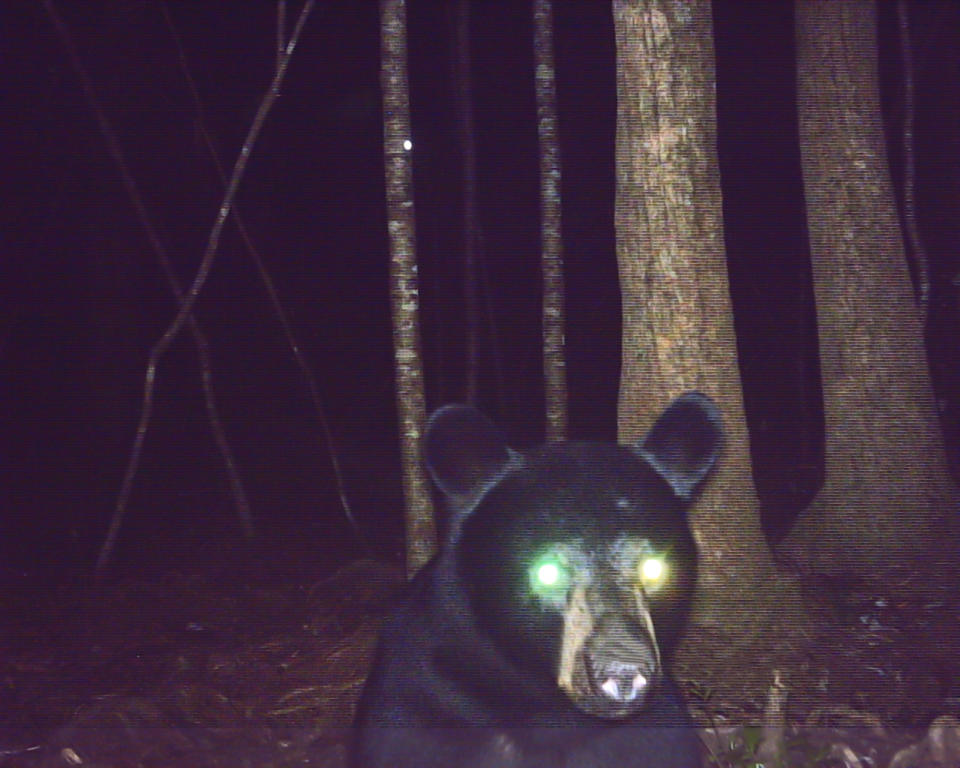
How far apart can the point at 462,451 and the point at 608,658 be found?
745 mm

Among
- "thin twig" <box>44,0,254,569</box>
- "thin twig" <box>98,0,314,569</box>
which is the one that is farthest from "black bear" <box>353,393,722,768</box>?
"thin twig" <box>44,0,254,569</box>

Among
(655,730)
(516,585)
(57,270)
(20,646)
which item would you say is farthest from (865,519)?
(57,270)

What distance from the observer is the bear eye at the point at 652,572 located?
258 cm

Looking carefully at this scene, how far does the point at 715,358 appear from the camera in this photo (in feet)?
11.9

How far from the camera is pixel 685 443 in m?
2.83

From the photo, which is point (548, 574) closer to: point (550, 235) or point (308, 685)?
point (308, 685)

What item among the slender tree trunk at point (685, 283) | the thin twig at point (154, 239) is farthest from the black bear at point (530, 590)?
the thin twig at point (154, 239)

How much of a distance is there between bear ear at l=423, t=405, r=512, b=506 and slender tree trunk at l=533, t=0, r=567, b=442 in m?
1.55

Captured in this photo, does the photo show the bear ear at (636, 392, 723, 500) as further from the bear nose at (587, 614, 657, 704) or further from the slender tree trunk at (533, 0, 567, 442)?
the slender tree trunk at (533, 0, 567, 442)

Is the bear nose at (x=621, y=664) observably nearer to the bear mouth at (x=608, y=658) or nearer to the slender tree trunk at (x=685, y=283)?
the bear mouth at (x=608, y=658)

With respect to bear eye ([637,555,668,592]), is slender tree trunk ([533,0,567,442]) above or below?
above

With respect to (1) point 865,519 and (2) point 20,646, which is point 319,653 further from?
(1) point 865,519

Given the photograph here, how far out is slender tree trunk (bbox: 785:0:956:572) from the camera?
429 cm

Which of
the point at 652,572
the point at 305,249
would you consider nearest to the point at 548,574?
the point at 652,572
